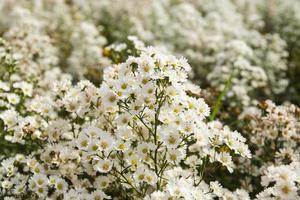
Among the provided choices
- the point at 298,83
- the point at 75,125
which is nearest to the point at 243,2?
the point at 298,83

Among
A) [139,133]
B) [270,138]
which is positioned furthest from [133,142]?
[270,138]

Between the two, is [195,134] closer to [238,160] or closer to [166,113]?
[166,113]

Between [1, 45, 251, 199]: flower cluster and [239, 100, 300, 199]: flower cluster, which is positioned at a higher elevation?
[239, 100, 300, 199]: flower cluster

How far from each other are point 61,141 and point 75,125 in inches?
6.6

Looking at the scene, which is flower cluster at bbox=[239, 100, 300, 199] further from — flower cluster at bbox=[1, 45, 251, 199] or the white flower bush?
flower cluster at bbox=[1, 45, 251, 199]

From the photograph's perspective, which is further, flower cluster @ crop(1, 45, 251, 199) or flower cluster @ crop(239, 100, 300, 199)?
flower cluster @ crop(239, 100, 300, 199)

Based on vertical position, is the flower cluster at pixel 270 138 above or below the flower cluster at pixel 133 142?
→ above

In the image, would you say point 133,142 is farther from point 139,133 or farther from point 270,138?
point 270,138

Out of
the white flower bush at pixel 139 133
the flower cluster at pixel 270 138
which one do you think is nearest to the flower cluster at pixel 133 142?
the white flower bush at pixel 139 133

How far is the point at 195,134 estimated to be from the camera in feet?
10.2

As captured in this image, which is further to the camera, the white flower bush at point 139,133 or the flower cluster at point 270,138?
the flower cluster at point 270,138

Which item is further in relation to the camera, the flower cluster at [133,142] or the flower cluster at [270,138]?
the flower cluster at [270,138]

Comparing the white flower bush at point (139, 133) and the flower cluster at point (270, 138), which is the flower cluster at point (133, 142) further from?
the flower cluster at point (270, 138)

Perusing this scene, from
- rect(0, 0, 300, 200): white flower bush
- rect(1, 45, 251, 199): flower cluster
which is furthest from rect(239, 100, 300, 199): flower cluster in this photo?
rect(1, 45, 251, 199): flower cluster
